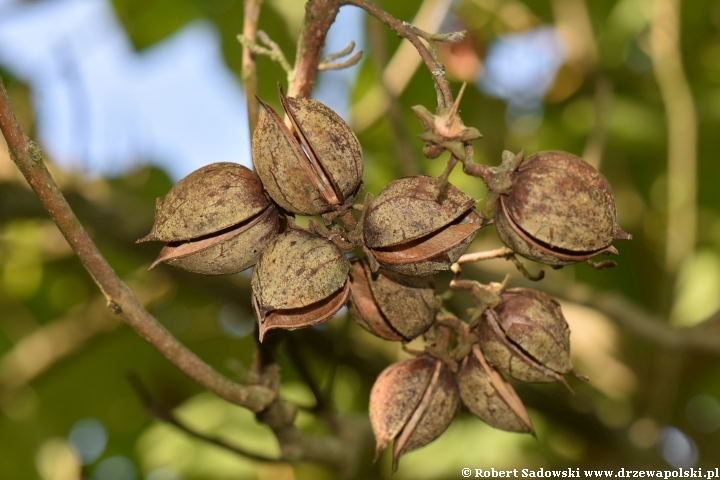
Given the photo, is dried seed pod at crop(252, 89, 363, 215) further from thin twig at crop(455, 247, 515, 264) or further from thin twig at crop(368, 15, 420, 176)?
thin twig at crop(368, 15, 420, 176)

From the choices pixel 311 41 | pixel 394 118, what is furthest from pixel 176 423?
pixel 394 118

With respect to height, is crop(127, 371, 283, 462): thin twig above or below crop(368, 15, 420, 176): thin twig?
below

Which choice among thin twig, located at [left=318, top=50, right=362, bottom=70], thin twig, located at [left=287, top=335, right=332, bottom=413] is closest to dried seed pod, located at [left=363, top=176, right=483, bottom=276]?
thin twig, located at [left=318, top=50, right=362, bottom=70]

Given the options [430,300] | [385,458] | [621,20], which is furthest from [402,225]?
[621,20]

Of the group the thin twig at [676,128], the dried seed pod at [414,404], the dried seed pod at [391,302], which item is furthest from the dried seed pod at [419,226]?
the thin twig at [676,128]

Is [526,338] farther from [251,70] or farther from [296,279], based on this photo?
[251,70]

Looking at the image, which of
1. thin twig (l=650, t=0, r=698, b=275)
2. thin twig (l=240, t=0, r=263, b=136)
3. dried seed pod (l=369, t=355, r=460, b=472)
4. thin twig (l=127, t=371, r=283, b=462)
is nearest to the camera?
dried seed pod (l=369, t=355, r=460, b=472)

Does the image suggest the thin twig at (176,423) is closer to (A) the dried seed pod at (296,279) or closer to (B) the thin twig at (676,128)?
(A) the dried seed pod at (296,279)
